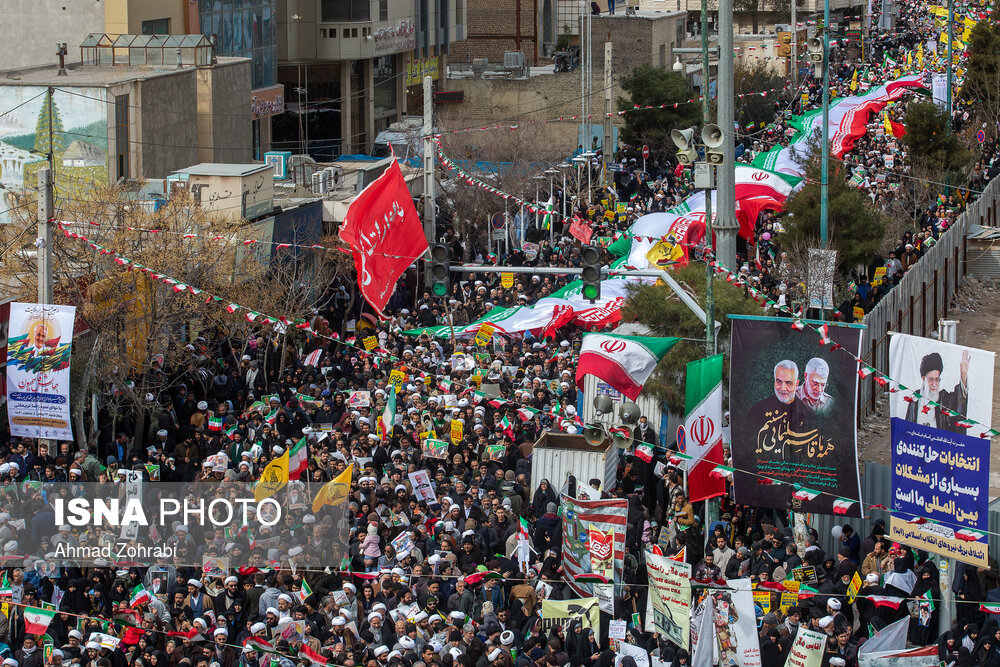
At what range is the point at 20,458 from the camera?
2091 cm

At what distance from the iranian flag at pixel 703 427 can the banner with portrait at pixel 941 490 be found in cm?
264

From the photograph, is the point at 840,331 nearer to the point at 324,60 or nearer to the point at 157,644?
the point at 157,644

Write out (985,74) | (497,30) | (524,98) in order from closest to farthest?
(985,74) < (524,98) < (497,30)

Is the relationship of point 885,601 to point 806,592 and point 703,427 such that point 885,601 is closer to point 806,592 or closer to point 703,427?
point 806,592

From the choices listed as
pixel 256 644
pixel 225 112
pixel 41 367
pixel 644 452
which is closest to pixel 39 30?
pixel 225 112

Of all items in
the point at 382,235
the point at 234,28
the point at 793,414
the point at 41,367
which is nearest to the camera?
the point at 793,414

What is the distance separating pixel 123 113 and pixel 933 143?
20750 mm

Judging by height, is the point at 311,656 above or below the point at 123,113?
below

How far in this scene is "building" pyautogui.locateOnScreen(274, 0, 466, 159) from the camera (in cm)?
5931

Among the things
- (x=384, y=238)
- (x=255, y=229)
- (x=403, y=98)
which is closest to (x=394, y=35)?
(x=403, y=98)

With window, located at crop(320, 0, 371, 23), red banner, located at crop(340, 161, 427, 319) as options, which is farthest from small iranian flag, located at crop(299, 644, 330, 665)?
window, located at crop(320, 0, 371, 23)

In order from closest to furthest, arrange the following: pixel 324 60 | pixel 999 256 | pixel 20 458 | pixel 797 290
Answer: pixel 20 458, pixel 797 290, pixel 999 256, pixel 324 60

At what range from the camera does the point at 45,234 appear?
21.1m

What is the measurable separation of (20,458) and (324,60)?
41.2 metres
